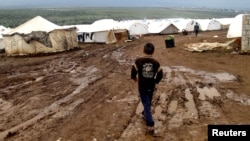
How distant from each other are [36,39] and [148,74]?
2183 cm

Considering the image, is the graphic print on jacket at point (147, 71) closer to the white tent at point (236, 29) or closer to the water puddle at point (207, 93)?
the water puddle at point (207, 93)

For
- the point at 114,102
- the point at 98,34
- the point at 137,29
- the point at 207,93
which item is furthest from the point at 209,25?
the point at 114,102

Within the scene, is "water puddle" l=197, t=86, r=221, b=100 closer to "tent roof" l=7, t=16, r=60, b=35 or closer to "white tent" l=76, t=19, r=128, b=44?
"tent roof" l=7, t=16, r=60, b=35

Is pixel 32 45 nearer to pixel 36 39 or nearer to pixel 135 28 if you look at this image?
pixel 36 39

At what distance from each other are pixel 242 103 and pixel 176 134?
3.32 m

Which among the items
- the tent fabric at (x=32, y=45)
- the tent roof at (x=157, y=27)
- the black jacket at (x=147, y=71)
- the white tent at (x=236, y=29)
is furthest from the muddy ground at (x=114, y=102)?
the tent roof at (x=157, y=27)

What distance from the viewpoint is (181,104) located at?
35.8 feet

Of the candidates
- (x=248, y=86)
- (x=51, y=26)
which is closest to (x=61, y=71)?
(x=248, y=86)

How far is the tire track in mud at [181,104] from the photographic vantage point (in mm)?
8648

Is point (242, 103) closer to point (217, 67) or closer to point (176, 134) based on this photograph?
point (176, 134)

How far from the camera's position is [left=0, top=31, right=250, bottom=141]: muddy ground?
8688 mm

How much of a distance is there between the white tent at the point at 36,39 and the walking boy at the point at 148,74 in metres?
21.5

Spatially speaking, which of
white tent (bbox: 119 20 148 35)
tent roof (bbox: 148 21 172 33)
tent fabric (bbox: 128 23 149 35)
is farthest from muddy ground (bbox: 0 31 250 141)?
tent roof (bbox: 148 21 172 33)

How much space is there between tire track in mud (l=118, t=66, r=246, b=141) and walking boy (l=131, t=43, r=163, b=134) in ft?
1.53
